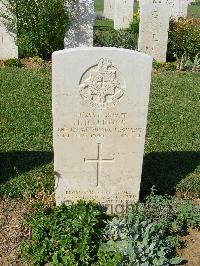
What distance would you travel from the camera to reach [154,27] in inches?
503

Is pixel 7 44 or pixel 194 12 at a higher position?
pixel 194 12

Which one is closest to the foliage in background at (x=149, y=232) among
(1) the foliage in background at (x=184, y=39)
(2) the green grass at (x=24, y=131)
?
(2) the green grass at (x=24, y=131)

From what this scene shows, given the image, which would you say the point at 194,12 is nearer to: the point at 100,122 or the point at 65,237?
the point at 100,122

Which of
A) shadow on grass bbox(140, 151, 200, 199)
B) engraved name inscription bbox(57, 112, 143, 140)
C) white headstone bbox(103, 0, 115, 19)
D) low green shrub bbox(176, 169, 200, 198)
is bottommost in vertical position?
low green shrub bbox(176, 169, 200, 198)

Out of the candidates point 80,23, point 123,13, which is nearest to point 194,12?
point 123,13

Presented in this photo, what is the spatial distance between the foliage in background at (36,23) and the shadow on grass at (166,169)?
23.1 ft

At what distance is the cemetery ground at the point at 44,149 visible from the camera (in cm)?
507

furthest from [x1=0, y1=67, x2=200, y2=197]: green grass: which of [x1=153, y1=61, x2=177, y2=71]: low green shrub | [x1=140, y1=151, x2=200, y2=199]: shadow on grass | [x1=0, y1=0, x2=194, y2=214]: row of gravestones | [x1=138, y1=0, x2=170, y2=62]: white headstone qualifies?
[x1=138, y1=0, x2=170, y2=62]: white headstone

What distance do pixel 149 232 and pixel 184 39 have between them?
9.52 meters

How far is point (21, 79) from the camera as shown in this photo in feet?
33.7

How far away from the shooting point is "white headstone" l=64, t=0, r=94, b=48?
41.8 feet

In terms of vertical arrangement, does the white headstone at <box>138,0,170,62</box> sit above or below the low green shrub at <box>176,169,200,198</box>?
above

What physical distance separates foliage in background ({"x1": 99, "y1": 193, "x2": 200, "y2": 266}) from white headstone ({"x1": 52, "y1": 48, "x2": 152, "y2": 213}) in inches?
16.4

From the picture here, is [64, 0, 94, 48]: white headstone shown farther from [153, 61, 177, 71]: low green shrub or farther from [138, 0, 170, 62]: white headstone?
[153, 61, 177, 71]: low green shrub
